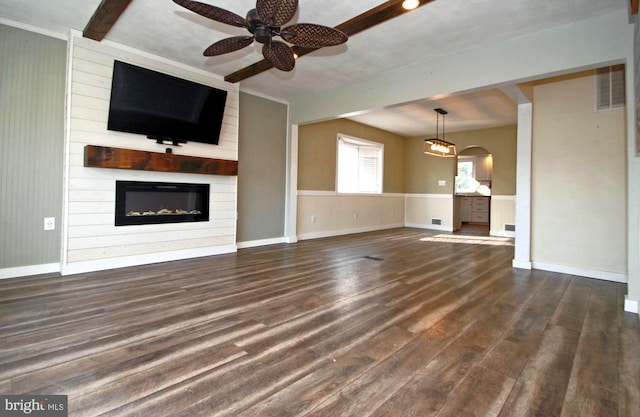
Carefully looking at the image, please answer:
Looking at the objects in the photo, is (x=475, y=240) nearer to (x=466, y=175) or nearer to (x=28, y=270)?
(x=466, y=175)

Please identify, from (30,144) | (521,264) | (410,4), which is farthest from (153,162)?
(521,264)

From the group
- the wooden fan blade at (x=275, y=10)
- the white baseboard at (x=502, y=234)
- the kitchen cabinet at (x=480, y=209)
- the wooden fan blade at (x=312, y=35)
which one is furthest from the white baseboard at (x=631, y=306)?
the kitchen cabinet at (x=480, y=209)

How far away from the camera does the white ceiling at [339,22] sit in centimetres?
277

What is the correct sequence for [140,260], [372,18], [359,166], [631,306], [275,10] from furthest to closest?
1. [359,166]
2. [140,260]
3. [372,18]
4. [631,306]
5. [275,10]

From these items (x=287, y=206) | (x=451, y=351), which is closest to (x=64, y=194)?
(x=287, y=206)

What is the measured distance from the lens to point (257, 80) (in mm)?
4715

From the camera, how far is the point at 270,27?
92.8 inches

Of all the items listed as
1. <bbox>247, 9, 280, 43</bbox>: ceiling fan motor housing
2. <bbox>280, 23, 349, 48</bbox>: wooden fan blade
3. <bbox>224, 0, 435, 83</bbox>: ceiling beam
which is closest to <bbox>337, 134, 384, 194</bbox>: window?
<bbox>224, 0, 435, 83</bbox>: ceiling beam

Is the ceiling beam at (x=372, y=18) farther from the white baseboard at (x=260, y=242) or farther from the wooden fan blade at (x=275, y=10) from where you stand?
the white baseboard at (x=260, y=242)

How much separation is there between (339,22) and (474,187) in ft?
27.4

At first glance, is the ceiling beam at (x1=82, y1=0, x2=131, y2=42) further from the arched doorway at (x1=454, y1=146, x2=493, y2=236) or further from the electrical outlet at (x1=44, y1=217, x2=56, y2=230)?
the arched doorway at (x1=454, y1=146, x2=493, y2=236)

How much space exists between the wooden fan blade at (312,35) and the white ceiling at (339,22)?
53 cm

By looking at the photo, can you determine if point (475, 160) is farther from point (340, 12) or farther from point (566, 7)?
point (340, 12)

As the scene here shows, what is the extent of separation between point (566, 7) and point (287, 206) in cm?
455
